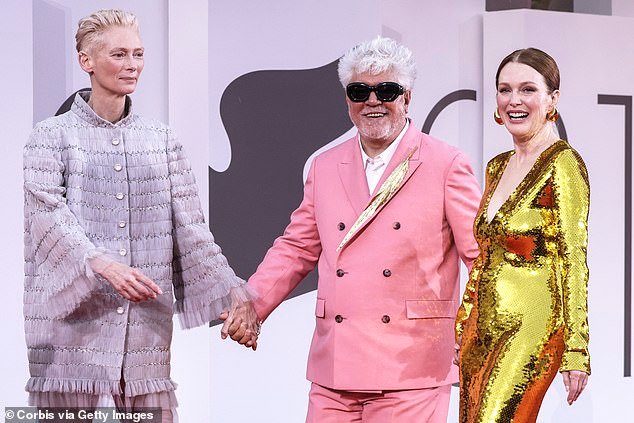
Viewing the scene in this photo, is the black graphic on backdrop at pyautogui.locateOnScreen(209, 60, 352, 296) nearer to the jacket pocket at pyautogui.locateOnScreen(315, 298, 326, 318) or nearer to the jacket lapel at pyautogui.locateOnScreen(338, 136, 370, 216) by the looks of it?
the jacket lapel at pyautogui.locateOnScreen(338, 136, 370, 216)

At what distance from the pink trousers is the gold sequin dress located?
26 cm

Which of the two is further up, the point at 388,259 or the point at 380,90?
the point at 380,90

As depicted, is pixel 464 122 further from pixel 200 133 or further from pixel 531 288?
pixel 531 288

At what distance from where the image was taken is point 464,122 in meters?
5.73

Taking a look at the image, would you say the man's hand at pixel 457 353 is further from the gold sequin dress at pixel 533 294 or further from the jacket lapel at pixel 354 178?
the jacket lapel at pixel 354 178

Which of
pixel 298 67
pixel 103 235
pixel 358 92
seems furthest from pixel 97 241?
pixel 298 67

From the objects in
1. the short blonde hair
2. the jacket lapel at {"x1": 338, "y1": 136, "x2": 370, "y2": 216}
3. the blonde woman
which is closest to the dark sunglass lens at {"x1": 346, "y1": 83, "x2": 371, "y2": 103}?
the jacket lapel at {"x1": 338, "y1": 136, "x2": 370, "y2": 216}

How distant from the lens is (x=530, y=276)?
3.14m

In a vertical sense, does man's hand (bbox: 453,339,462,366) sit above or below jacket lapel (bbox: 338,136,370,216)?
below

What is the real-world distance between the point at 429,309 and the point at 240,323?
67 centimetres

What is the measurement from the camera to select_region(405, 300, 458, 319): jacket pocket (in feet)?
11.4

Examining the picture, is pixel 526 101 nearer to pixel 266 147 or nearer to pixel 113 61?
pixel 113 61

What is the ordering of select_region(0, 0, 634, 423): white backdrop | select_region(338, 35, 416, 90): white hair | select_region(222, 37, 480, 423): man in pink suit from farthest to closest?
select_region(0, 0, 634, 423): white backdrop → select_region(338, 35, 416, 90): white hair → select_region(222, 37, 480, 423): man in pink suit

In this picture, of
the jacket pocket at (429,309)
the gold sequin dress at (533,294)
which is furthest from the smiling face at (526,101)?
the jacket pocket at (429,309)
